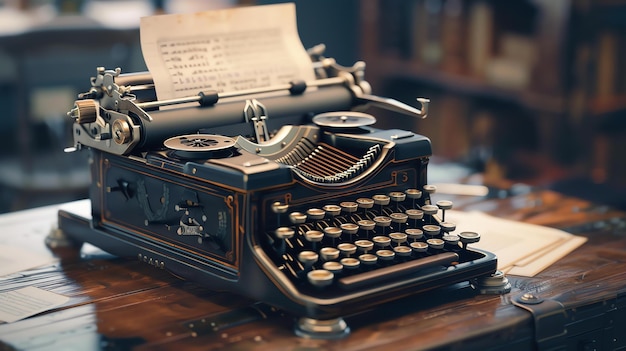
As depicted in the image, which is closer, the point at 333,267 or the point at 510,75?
the point at 333,267

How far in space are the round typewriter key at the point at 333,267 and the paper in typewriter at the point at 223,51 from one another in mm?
690

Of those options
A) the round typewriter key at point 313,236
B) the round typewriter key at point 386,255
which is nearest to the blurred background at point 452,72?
the round typewriter key at point 386,255

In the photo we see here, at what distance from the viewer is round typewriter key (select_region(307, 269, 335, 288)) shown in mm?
2230

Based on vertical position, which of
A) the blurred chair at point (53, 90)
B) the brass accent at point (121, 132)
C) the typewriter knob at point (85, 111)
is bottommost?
the blurred chair at point (53, 90)

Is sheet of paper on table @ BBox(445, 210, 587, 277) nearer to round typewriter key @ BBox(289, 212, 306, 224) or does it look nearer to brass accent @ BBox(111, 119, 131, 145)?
round typewriter key @ BBox(289, 212, 306, 224)

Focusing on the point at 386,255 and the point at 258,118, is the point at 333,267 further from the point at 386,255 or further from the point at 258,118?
the point at 258,118

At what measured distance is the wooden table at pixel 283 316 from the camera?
7.36 ft

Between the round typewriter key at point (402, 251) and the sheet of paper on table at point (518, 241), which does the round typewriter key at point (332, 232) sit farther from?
the sheet of paper on table at point (518, 241)

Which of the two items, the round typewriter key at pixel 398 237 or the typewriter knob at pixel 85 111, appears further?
the typewriter knob at pixel 85 111

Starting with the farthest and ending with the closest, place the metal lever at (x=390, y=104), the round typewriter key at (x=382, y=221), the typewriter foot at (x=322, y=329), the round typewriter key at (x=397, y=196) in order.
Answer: the metal lever at (x=390, y=104) → the round typewriter key at (x=397, y=196) → the round typewriter key at (x=382, y=221) → the typewriter foot at (x=322, y=329)

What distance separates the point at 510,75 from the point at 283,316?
3214mm

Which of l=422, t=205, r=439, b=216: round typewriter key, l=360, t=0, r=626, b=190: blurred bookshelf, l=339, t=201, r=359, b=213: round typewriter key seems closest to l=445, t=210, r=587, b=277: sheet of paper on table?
l=422, t=205, r=439, b=216: round typewriter key

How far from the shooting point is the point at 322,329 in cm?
223

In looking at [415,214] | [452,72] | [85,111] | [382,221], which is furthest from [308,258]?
[452,72]
